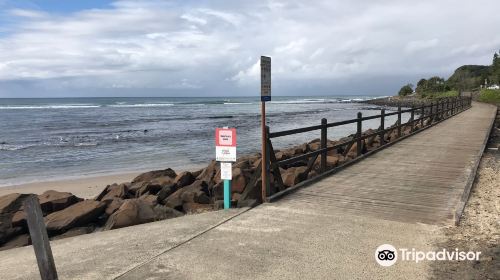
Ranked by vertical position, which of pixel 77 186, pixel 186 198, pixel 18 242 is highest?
pixel 186 198

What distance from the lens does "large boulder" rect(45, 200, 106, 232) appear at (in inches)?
274

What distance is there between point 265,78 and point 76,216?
389 cm

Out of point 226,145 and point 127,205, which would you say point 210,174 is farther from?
point 226,145

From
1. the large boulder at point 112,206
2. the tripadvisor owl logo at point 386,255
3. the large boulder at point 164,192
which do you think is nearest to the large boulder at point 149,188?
the large boulder at point 164,192

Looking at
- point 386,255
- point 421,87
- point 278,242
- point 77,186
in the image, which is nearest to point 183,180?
point 77,186

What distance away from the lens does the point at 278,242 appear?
4.86 meters

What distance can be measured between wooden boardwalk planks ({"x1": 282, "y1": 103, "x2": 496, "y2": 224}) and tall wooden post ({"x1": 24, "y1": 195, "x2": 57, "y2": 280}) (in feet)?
12.4

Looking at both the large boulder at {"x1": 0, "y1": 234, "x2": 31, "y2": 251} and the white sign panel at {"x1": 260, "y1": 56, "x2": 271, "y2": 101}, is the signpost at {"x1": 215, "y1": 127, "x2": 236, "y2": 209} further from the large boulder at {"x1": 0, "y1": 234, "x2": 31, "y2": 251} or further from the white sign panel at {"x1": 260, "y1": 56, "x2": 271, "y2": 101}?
the large boulder at {"x1": 0, "y1": 234, "x2": 31, "y2": 251}

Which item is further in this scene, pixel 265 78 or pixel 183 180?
pixel 183 180

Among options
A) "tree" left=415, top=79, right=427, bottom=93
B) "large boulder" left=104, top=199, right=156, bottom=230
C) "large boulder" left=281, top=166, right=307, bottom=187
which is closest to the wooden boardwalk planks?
"large boulder" left=281, top=166, right=307, bottom=187

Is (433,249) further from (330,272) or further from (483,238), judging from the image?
(330,272)

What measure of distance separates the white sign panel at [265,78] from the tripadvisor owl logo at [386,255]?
2.60 metres

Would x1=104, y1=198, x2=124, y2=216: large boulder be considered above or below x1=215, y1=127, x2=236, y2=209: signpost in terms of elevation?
below

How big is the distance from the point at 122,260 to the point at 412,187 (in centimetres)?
522
